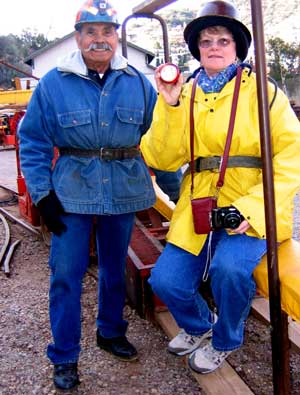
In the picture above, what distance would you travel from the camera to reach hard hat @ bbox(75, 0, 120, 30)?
2.94 meters

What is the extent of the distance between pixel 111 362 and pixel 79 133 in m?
1.50

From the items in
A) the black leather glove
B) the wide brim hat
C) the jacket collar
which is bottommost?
the black leather glove

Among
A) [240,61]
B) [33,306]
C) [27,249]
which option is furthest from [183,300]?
[27,249]

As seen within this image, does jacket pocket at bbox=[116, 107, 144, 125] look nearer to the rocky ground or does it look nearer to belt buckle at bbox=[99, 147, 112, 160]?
belt buckle at bbox=[99, 147, 112, 160]

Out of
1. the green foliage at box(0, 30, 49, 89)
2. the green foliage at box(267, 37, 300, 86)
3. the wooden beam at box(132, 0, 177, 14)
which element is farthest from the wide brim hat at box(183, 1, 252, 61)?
the green foliage at box(0, 30, 49, 89)

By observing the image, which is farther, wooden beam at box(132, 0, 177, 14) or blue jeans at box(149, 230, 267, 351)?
wooden beam at box(132, 0, 177, 14)

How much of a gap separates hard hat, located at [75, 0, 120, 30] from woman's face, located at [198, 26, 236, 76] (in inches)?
20.7

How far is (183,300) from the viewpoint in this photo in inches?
116

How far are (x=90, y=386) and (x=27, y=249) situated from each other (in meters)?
3.39

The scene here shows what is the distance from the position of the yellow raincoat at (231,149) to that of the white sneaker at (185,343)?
2.27 ft

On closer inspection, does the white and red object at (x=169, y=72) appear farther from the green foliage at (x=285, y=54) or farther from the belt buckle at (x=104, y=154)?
the green foliage at (x=285, y=54)

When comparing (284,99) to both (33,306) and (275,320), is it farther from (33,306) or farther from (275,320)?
(33,306)

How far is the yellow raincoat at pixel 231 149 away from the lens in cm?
269

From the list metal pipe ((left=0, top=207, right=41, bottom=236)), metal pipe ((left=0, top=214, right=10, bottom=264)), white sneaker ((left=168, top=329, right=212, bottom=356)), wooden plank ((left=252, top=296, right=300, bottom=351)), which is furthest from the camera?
metal pipe ((left=0, top=207, right=41, bottom=236))
